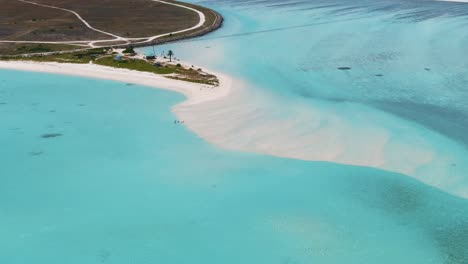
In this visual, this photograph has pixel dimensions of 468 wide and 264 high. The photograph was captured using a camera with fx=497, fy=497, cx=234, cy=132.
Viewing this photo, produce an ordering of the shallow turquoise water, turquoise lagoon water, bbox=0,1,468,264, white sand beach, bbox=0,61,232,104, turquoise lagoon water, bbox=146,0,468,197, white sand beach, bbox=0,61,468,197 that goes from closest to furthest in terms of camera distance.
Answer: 1. the shallow turquoise water
2. turquoise lagoon water, bbox=0,1,468,264
3. white sand beach, bbox=0,61,468,197
4. turquoise lagoon water, bbox=146,0,468,197
5. white sand beach, bbox=0,61,232,104

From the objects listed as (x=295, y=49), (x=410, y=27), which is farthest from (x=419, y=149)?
(x=410, y=27)

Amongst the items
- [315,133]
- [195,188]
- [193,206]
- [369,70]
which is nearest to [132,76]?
[315,133]

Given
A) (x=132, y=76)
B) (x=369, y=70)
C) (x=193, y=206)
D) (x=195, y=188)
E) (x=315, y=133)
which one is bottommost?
(x=193, y=206)

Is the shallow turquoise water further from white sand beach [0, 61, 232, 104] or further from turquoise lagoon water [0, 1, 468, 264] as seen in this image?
white sand beach [0, 61, 232, 104]

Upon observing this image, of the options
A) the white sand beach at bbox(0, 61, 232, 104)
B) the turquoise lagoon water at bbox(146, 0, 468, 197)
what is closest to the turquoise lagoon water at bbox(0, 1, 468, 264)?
the turquoise lagoon water at bbox(146, 0, 468, 197)

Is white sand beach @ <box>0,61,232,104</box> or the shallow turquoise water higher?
white sand beach @ <box>0,61,232,104</box>

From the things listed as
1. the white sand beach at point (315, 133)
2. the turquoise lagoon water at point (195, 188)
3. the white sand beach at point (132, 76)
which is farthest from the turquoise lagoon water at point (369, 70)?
the white sand beach at point (132, 76)

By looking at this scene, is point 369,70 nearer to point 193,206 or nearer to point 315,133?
point 315,133

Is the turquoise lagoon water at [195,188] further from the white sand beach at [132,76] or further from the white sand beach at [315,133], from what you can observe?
the white sand beach at [132,76]

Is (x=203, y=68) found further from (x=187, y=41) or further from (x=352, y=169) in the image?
(x=352, y=169)
